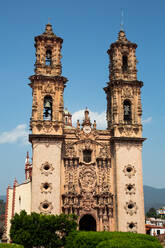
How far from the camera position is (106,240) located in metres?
20.9

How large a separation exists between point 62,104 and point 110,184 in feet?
26.4

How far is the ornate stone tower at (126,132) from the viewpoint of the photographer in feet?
96.5

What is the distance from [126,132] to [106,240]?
40.4ft

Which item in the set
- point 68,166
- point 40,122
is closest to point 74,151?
point 68,166

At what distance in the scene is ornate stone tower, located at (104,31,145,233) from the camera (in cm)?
2941

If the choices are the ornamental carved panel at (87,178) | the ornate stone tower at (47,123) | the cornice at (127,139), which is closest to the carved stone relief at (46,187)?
the ornate stone tower at (47,123)

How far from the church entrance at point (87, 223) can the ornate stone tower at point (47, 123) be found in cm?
275

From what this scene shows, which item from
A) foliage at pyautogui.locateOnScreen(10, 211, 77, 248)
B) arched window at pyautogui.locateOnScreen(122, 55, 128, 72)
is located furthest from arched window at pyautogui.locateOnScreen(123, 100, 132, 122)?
foliage at pyautogui.locateOnScreen(10, 211, 77, 248)

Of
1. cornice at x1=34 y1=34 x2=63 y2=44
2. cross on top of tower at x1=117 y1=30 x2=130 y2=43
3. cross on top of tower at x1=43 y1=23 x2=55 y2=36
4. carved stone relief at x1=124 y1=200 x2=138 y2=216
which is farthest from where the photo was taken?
cross on top of tower at x1=117 y1=30 x2=130 y2=43

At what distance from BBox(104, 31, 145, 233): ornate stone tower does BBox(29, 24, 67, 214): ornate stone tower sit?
480 centimetres

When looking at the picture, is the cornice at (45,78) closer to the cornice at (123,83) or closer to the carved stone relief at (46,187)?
the cornice at (123,83)

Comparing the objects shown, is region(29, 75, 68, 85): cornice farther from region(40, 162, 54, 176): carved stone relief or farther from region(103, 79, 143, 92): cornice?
region(40, 162, 54, 176): carved stone relief

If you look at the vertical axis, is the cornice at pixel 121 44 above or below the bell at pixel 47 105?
above

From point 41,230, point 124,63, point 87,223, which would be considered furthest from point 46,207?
point 124,63
